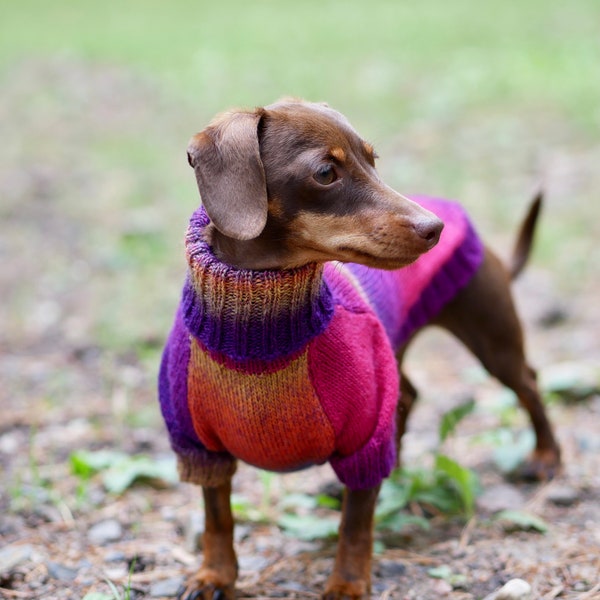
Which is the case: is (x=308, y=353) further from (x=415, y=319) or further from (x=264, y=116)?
(x=415, y=319)

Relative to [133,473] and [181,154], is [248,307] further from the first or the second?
[181,154]

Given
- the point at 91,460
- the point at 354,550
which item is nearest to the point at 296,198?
the point at 354,550

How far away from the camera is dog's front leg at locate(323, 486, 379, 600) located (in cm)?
268

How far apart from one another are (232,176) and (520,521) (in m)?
1.62

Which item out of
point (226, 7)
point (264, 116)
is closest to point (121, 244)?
point (264, 116)

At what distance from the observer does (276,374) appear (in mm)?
2432

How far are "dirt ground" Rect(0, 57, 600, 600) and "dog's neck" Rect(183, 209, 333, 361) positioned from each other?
0.86 meters

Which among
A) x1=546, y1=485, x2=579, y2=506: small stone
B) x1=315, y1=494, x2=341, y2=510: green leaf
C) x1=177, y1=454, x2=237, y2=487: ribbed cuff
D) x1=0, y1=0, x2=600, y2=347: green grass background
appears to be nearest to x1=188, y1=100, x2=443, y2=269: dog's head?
x1=177, y1=454, x2=237, y2=487: ribbed cuff

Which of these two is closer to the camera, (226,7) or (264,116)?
(264,116)

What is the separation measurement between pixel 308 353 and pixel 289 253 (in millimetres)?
269

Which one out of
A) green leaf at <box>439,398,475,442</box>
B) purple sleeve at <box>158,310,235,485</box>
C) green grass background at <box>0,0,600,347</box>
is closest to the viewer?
purple sleeve at <box>158,310,235,485</box>

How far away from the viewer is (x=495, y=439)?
3.84 metres

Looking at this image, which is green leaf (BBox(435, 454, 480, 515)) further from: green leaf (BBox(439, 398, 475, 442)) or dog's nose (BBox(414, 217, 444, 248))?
dog's nose (BBox(414, 217, 444, 248))

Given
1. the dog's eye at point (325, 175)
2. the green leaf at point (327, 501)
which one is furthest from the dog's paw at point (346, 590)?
the dog's eye at point (325, 175)
